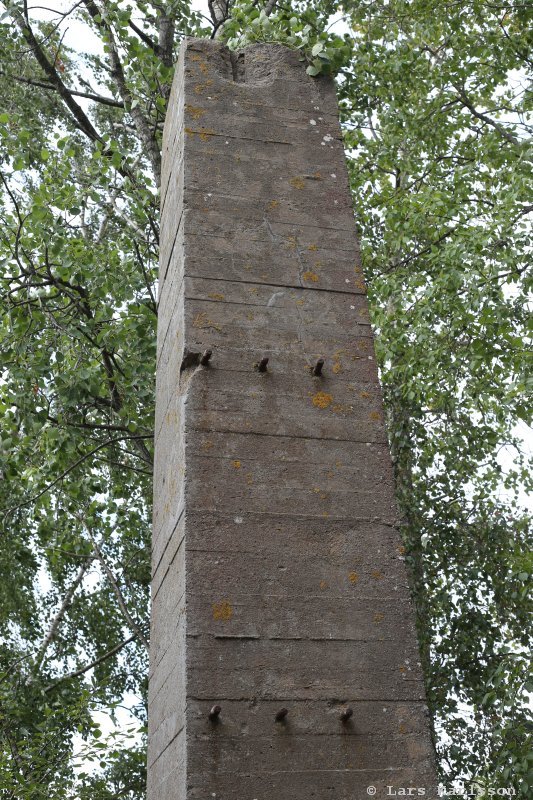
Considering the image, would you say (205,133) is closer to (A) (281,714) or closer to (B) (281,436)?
(B) (281,436)

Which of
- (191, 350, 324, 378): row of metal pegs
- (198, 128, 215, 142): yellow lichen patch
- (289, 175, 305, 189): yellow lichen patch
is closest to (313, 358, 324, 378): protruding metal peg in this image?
(191, 350, 324, 378): row of metal pegs

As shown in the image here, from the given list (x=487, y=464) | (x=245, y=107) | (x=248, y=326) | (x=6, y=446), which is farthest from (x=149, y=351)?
(x=487, y=464)

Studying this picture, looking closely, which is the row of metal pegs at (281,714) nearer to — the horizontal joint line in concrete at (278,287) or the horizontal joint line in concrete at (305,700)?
the horizontal joint line in concrete at (305,700)

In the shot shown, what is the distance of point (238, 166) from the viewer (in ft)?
11.1

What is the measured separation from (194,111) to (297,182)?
1.63 ft

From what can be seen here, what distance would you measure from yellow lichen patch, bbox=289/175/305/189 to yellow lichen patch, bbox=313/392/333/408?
0.91m

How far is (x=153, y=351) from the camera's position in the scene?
22.8 ft

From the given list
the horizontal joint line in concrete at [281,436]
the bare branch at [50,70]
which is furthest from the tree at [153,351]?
the horizontal joint line in concrete at [281,436]

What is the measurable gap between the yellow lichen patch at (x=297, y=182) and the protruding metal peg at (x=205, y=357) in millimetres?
867

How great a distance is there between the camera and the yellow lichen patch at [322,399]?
2.93 m

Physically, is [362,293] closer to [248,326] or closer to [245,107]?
[248,326]

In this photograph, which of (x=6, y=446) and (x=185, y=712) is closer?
(x=185, y=712)

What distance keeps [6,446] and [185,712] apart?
13.1 feet

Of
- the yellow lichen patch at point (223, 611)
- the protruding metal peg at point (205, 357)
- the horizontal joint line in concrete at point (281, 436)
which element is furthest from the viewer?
the protruding metal peg at point (205, 357)
